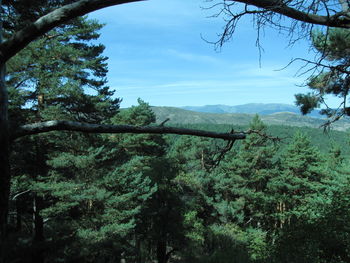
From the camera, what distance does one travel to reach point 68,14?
1.84m

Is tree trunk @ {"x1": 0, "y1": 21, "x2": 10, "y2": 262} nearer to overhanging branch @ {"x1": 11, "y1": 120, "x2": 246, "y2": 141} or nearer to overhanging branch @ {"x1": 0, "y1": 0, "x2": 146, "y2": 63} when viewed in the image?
overhanging branch @ {"x1": 11, "y1": 120, "x2": 246, "y2": 141}

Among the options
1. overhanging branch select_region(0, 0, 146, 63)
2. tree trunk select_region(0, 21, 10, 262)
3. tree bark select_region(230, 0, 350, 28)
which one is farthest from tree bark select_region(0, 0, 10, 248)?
tree bark select_region(230, 0, 350, 28)

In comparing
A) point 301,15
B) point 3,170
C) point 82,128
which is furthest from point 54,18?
point 301,15

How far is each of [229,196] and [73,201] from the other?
23.7 meters

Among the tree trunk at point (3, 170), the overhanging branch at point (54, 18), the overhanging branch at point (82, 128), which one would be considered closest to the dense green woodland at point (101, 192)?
the tree trunk at point (3, 170)

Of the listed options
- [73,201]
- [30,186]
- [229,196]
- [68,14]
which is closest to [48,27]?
[68,14]

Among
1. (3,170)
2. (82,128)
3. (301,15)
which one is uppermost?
(301,15)

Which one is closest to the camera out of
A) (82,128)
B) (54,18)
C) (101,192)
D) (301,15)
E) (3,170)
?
(54,18)

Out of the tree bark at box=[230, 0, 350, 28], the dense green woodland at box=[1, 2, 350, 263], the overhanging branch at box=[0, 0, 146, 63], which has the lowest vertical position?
the dense green woodland at box=[1, 2, 350, 263]

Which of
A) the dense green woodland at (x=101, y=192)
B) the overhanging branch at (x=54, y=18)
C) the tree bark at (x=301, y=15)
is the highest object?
the tree bark at (x=301, y=15)

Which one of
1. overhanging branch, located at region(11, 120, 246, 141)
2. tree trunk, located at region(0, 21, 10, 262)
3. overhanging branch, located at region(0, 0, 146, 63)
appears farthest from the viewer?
overhanging branch, located at region(11, 120, 246, 141)

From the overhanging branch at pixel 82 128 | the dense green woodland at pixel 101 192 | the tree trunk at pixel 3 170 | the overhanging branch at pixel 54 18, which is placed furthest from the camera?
the dense green woodland at pixel 101 192

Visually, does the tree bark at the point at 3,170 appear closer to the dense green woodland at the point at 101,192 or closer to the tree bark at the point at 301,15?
the dense green woodland at the point at 101,192

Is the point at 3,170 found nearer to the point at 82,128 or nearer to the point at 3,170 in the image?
the point at 3,170
